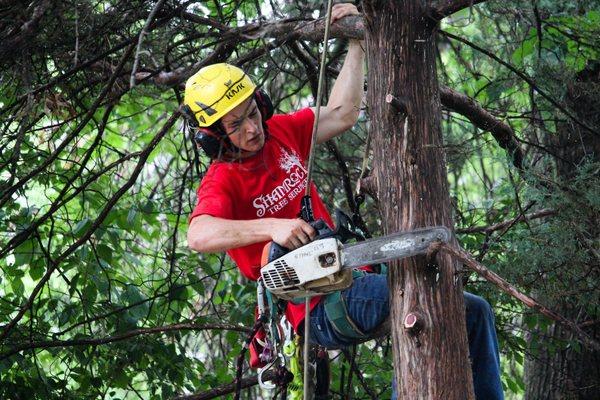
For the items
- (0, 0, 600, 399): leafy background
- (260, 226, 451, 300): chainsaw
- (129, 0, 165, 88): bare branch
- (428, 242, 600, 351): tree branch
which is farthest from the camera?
(0, 0, 600, 399): leafy background

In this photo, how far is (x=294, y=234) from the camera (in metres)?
3.43

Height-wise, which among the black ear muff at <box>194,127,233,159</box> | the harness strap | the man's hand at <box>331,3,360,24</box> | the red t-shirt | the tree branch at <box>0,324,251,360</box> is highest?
the man's hand at <box>331,3,360,24</box>

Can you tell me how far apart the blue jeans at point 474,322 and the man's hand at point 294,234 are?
16.1 inches

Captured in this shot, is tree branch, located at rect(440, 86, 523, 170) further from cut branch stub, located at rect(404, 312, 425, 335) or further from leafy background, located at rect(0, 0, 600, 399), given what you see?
cut branch stub, located at rect(404, 312, 425, 335)

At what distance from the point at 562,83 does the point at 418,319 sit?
2.39 metres

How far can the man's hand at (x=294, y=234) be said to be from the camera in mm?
3418

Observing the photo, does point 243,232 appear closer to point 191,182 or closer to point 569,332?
point 191,182

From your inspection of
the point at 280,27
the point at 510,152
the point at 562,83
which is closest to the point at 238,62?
the point at 280,27

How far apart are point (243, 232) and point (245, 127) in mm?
524

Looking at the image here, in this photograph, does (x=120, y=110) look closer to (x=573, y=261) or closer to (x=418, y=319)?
(x=573, y=261)

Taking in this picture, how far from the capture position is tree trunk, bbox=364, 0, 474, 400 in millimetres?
3092

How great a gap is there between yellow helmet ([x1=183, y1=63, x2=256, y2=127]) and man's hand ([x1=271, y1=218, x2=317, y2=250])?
2.21 feet

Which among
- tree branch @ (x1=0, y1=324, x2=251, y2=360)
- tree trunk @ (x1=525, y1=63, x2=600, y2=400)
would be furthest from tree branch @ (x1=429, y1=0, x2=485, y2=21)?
tree branch @ (x1=0, y1=324, x2=251, y2=360)

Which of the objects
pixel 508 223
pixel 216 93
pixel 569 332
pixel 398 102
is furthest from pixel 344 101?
pixel 569 332
